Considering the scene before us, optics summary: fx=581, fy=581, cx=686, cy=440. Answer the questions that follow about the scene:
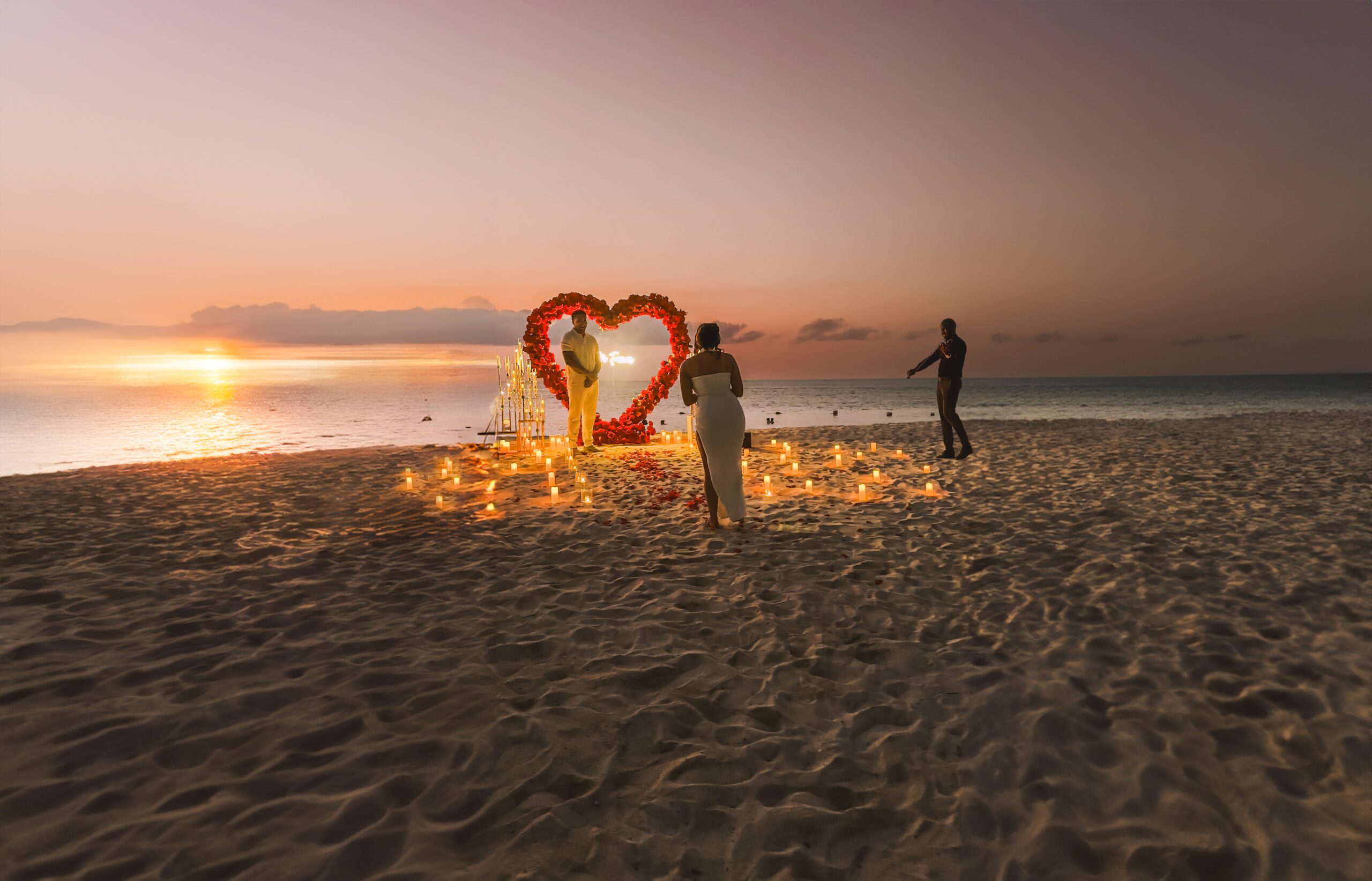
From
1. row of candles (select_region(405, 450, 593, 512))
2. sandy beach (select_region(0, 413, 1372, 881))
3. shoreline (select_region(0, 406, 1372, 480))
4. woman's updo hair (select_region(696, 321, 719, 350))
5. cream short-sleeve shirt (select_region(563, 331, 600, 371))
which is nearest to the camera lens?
sandy beach (select_region(0, 413, 1372, 881))

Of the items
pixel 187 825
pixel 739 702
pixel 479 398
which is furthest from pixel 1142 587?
pixel 479 398

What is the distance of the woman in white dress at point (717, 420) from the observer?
7238mm

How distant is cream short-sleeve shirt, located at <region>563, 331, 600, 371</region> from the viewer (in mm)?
12922

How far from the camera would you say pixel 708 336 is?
7168 millimetres

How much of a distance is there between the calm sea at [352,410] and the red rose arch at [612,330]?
734 cm

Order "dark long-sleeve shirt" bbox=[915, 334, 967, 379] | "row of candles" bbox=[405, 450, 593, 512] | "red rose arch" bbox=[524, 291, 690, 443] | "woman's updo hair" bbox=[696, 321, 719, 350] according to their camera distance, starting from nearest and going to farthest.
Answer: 1. "woman's updo hair" bbox=[696, 321, 719, 350]
2. "row of candles" bbox=[405, 450, 593, 512]
3. "dark long-sleeve shirt" bbox=[915, 334, 967, 379]
4. "red rose arch" bbox=[524, 291, 690, 443]

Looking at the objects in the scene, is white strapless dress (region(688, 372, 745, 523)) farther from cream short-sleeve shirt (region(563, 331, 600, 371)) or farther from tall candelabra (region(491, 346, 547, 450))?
tall candelabra (region(491, 346, 547, 450))

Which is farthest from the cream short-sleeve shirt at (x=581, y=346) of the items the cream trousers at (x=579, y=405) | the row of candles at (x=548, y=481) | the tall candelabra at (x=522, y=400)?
the row of candles at (x=548, y=481)

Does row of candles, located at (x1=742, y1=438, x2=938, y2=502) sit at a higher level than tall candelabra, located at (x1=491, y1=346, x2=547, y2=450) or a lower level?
lower

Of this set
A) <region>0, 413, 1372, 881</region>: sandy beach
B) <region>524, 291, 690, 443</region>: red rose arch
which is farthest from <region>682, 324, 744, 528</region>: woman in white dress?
<region>524, 291, 690, 443</region>: red rose arch

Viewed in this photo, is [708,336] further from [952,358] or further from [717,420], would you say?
[952,358]

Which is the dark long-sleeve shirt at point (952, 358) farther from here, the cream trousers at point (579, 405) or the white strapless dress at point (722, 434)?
the cream trousers at point (579, 405)

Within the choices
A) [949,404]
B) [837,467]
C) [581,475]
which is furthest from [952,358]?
[581,475]

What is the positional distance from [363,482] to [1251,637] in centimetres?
1217
